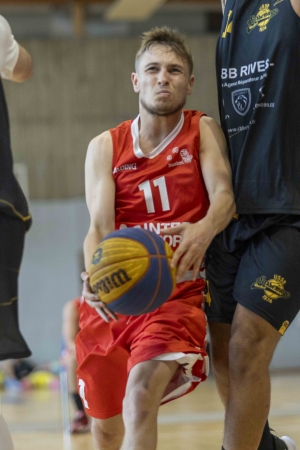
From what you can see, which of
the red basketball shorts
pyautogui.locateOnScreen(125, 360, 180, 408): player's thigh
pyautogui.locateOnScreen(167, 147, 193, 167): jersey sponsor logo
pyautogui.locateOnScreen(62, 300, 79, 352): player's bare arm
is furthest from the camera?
pyautogui.locateOnScreen(62, 300, 79, 352): player's bare arm

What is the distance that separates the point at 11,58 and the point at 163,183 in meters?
0.91

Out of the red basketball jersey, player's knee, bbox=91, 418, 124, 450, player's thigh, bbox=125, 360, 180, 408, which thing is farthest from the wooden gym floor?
the red basketball jersey

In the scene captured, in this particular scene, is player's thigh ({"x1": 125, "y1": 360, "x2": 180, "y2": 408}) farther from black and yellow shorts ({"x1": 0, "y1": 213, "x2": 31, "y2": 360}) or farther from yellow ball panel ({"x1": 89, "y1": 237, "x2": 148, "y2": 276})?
black and yellow shorts ({"x1": 0, "y1": 213, "x2": 31, "y2": 360})

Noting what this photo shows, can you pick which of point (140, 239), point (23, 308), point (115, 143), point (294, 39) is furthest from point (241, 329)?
point (23, 308)

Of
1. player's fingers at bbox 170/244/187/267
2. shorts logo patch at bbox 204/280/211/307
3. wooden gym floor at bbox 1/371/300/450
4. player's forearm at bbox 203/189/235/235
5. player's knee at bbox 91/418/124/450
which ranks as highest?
player's forearm at bbox 203/189/235/235

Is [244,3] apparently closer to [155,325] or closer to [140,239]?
[140,239]

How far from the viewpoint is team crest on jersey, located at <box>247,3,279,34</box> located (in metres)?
3.00

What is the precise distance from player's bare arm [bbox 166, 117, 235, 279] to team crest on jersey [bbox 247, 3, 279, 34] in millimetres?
453

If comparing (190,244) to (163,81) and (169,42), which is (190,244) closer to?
(163,81)

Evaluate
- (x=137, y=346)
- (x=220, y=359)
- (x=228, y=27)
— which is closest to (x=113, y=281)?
(x=137, y=346)

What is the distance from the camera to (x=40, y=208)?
29.2ft

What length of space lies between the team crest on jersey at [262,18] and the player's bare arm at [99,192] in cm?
81

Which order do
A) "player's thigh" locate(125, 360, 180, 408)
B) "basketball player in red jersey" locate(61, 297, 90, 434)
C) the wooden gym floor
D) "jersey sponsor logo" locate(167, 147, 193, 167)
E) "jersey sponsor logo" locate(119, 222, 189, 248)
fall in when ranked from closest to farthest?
"player's thigh" locate(125, 360, 180, 408) → "jersey sponsor logo" locate(119, 222, 189, 248) → "jersey sponsor logo" locate(167, 147, 193, 167) → the wooden gym floor → "basketball player in red jersey" locate(61, 297, 90, 434)

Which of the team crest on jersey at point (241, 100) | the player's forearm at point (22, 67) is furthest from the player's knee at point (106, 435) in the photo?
the player's forearm at point (22, 67)
